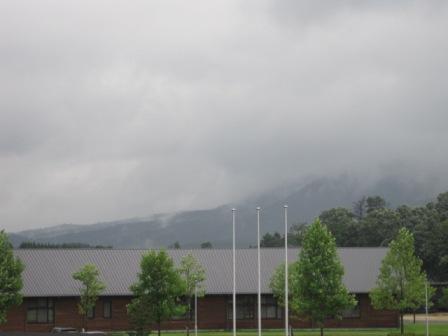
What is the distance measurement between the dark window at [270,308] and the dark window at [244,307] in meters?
0.93

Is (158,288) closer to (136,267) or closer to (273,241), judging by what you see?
(136,267)

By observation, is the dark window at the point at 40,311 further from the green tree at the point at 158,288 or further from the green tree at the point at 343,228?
the green tree at the point at 343,228

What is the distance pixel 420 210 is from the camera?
127688 mm

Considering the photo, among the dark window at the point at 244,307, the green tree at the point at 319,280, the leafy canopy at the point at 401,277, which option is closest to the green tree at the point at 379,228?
the dark window at the point at 244,307

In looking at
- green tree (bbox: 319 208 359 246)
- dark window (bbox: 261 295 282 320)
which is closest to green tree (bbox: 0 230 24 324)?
dark window (bbox: 261 295 282 320)

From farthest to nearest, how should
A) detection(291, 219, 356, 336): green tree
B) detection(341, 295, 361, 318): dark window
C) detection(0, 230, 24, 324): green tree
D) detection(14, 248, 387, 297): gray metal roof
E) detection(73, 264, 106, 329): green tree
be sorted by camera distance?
1. detection(341, 295, 361, 318): dark window
2. detection(14, 248, 387, 297): gray metal roof
3. detection(73, 264, 106, 329): green tree
4. detection(0, 230, 24, 324): green tree
5. detection(291, 219, 356, 336): green tree

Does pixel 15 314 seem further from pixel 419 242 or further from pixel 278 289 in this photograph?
pixel 419 242

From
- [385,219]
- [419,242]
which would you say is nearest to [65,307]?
[419,242]

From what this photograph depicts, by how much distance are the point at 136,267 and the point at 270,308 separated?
13183 mm

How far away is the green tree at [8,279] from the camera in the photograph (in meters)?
63.2

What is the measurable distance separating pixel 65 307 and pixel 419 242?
5555 cm

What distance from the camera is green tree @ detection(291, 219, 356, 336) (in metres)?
58.7

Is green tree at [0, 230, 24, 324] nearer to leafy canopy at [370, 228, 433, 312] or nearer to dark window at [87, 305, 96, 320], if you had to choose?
dark window at [87, 305, 96, 320]

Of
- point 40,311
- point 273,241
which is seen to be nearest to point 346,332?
point 40,311
